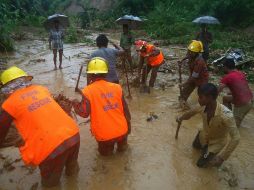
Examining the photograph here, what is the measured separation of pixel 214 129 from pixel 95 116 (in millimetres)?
1537

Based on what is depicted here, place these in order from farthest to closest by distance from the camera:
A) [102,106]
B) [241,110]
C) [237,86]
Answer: [241,110] → [237,86] → [102,106]

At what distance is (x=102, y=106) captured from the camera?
4.49 m

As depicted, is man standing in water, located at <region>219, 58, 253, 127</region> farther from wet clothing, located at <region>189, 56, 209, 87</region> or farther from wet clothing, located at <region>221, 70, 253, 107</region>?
wet clothing, located at <region>189, 56, 209, 87</region>

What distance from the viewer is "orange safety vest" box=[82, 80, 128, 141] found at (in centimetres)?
448

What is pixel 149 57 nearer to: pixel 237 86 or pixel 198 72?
pixel 198 72

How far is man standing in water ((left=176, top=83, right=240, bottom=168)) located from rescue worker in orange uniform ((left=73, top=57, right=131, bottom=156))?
93 centimetres

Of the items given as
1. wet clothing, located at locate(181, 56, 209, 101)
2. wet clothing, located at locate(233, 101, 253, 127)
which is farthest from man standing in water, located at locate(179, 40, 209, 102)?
wet clothing, located at locate(233, 101, 253, 127)

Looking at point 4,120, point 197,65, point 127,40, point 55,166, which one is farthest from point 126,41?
point 4,120

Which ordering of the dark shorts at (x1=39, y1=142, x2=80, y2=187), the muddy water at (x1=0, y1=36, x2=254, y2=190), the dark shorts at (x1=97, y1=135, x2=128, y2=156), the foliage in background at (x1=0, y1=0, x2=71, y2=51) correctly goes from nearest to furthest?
the dark shorts at (x1=39, y1=142, x2=80, y2=187) → the muddy water at (x1=0, y1=36, x2=254, y2=190) → the dark shorts at (x1=97, y1=135, x2=128, y2=156) → the foliage in background at (x1=0, y1=0, x2=71, y2=51)

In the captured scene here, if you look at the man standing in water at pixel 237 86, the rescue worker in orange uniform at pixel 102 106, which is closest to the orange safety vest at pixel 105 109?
the rescue worker in orange uniform at pixel 102 106

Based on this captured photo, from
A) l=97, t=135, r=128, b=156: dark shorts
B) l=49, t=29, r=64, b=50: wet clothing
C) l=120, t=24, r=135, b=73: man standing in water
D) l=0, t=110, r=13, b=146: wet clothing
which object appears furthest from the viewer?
l=49, t=29, r=64, b=50: wet clothing

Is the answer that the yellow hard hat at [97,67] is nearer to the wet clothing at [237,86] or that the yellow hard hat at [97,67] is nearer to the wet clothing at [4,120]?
the wet clothing at [4,120]

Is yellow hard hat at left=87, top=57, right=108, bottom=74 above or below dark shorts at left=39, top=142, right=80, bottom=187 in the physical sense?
above

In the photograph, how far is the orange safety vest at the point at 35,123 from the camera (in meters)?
3.54
